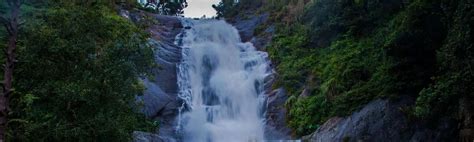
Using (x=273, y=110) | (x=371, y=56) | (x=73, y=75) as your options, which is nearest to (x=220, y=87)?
(x=273, y=110)

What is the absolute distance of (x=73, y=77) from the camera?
445 inches

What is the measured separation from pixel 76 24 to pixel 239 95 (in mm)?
13219

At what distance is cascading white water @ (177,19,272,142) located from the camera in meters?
20.8

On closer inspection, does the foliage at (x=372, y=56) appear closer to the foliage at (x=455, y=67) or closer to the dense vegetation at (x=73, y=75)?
the foliage at (x=455, y=67)

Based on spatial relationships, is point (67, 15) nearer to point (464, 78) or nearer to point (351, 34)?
point (464, 78)

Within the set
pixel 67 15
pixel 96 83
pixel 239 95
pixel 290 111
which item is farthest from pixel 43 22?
pixel 239 95

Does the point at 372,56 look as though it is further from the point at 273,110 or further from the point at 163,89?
the point at 163,89

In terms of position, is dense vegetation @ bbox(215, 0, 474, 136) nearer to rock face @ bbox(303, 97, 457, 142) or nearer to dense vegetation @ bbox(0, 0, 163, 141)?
rock face @ bbox(303, 97, 457, 142)

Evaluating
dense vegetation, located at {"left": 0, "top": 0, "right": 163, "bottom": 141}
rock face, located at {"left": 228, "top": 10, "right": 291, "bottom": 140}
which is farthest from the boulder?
dense vegetation, located at {"left": 0, "top": 0, "right": 163, "bottom": 141}

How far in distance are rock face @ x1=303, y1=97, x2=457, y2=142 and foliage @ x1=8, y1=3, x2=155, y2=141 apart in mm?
6247

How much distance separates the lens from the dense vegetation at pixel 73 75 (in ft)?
35.3

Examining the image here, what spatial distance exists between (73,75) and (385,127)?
26.6 feet

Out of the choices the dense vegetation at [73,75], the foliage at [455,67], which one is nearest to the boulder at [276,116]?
the foliage at [455,67]

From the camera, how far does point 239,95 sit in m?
23.9
